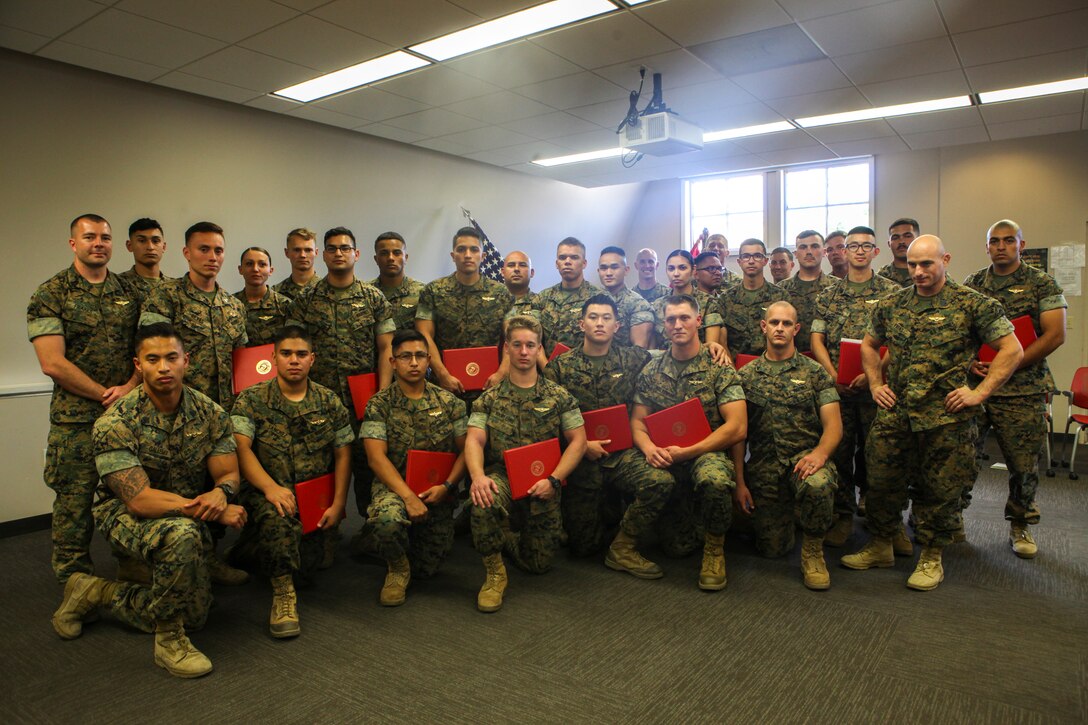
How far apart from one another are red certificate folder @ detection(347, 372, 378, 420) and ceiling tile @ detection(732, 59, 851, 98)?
323 centimetres

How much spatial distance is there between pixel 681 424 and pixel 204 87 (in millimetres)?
4043

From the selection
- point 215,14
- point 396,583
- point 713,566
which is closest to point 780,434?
point 713,566

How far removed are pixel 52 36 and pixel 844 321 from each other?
4802 millimetres

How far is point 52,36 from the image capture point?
3.75m

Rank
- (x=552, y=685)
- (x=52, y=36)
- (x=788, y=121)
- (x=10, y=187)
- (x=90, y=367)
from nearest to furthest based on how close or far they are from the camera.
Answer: (x=552, y=685) < (x=90, y=367) < (x=52, y=36) < (x=10, y=187) < (x=788, y=121)

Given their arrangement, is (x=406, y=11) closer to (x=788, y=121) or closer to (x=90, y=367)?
(x=90, y=367)

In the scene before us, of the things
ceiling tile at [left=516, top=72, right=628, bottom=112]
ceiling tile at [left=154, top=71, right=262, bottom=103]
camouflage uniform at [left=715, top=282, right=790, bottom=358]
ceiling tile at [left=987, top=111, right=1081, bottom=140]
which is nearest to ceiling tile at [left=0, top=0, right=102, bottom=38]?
ceiling tile at [left=154, top=71, right=262, bottom=103]

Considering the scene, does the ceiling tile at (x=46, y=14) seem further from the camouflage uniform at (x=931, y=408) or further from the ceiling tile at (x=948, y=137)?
the ceiling tile at (x=948, y=137)

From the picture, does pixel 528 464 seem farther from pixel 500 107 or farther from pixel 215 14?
pixel 500 107

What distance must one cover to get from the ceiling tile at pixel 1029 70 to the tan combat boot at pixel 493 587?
4.48 metres

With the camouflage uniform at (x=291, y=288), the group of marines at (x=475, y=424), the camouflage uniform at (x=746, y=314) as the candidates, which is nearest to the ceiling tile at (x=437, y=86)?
the group of marines at (x=475, y=424)

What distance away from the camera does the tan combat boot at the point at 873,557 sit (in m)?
3.32

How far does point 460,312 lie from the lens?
4.08 meters

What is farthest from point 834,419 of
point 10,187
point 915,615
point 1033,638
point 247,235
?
point 10,187
